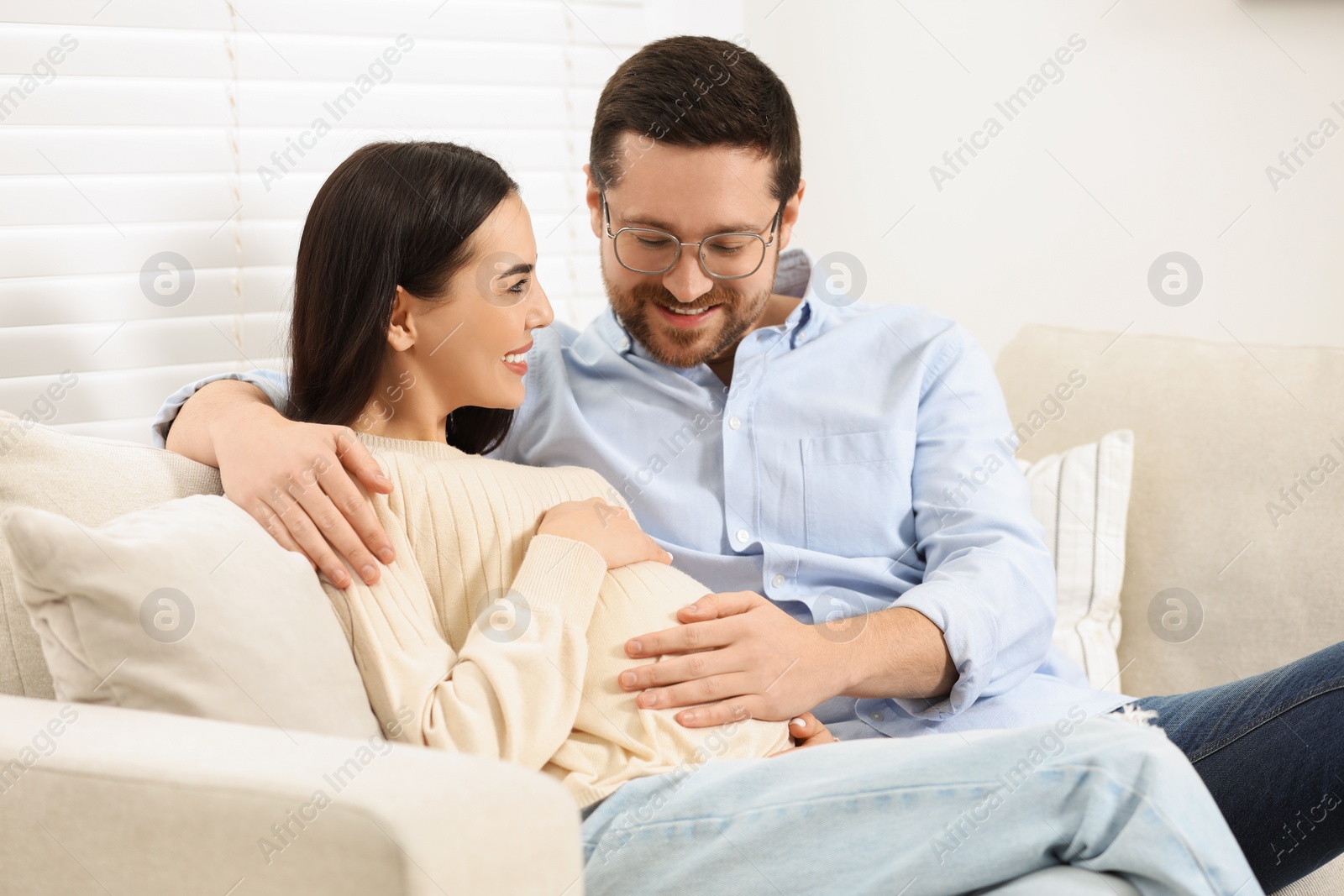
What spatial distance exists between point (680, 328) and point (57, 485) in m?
0.81

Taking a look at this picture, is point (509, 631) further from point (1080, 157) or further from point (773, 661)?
point (1080, 157)

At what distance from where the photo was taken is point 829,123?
2.49 meters

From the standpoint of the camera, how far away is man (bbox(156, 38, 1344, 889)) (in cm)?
118

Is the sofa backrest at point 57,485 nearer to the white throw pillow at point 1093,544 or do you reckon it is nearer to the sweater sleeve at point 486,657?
the sweater sleeve at point 486,657

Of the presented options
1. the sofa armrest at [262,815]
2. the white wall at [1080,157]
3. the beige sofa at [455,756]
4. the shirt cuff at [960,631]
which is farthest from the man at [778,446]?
the white wall at [1080,157]

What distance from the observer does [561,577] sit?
1087mm

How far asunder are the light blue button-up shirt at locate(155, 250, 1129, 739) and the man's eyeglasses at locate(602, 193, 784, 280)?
114 millimetres

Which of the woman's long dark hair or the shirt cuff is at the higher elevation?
the woman's long dark hair

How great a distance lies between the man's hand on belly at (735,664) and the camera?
109 cm

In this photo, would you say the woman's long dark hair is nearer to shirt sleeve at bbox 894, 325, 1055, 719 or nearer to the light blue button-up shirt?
the light blue button-up shirt

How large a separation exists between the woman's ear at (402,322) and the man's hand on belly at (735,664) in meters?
0.48

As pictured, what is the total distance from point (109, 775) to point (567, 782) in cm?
42

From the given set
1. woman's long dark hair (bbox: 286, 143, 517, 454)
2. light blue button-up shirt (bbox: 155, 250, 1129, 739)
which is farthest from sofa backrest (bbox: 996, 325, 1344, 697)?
woman's long dark hair (bbox: 286, 143, 517, 454)

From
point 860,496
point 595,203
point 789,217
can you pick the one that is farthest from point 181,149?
point 860,496
